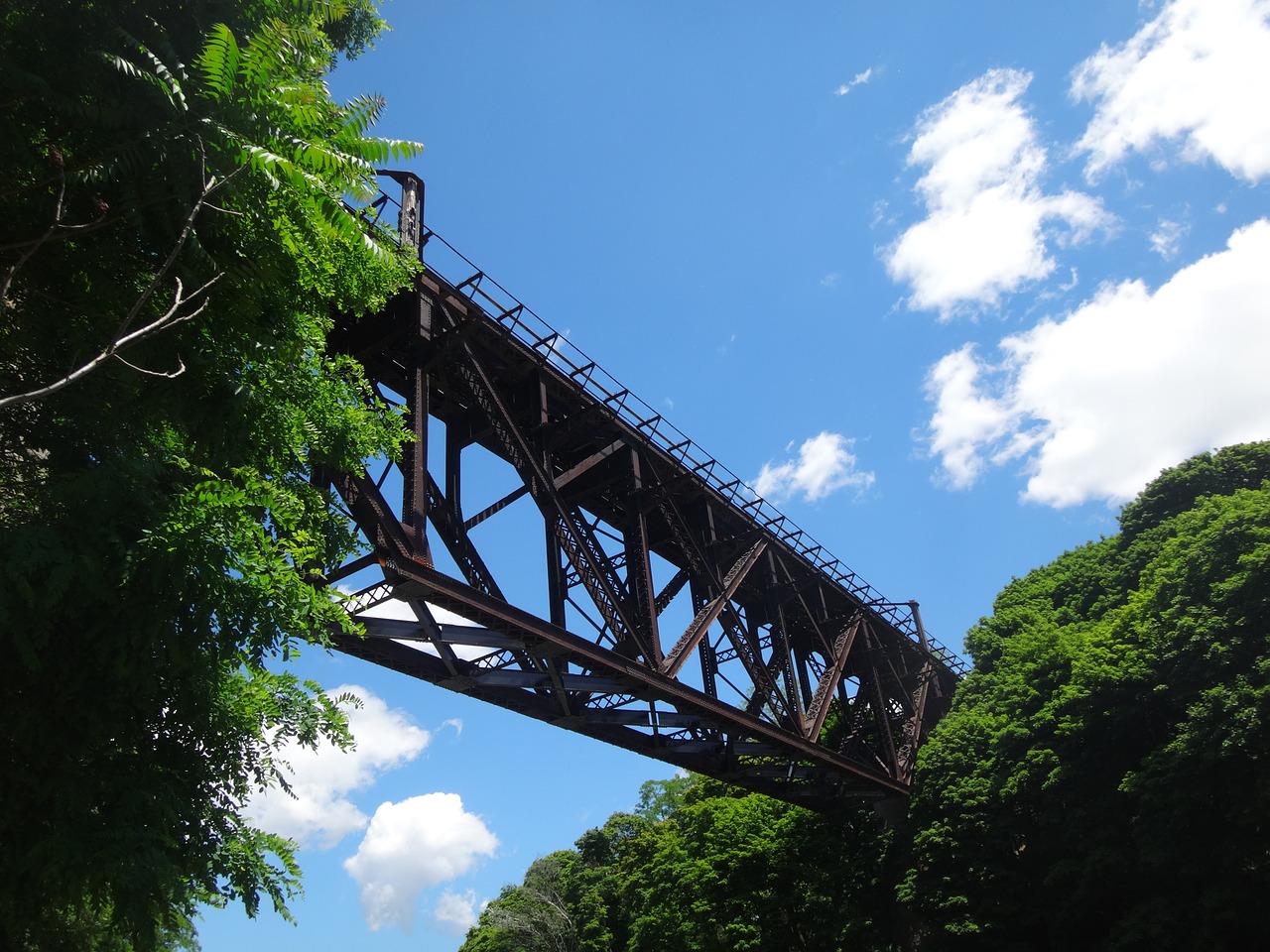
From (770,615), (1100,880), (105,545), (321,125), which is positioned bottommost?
(1100,880)

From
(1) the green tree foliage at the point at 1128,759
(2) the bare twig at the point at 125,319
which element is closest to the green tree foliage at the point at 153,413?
→ (2) the bare twig at the point at 125,319

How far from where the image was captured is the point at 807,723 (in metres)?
22.5

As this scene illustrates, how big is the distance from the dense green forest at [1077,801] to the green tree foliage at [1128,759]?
0.05 m

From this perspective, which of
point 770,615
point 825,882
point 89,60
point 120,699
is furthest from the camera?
point 825,882

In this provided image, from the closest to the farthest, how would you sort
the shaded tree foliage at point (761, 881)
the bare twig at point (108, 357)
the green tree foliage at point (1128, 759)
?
the bare twig at point (108, 357) → the green tree foliage at point (1128, 759) → the shaded tree foliage at point (761, 881)

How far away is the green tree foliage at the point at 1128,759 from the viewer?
19922 mm

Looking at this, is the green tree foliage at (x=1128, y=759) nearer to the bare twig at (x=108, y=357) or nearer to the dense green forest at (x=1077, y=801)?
the dense green forest at (x=1077, y=801)

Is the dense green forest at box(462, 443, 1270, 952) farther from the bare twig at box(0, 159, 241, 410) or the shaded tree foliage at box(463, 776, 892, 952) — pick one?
the bare twig at box(0, 159, 241, 410)

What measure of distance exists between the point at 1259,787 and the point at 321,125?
2112 centimetres

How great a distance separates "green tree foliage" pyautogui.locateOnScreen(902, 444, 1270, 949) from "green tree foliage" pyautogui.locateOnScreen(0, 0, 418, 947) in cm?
1999

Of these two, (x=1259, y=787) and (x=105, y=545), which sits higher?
(x=105, y=545)

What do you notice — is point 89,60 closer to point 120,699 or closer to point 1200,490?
point 120,699

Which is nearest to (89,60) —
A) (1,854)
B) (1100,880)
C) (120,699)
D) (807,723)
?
(120,699)

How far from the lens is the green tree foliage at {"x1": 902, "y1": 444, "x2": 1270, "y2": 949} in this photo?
65.4 ft
